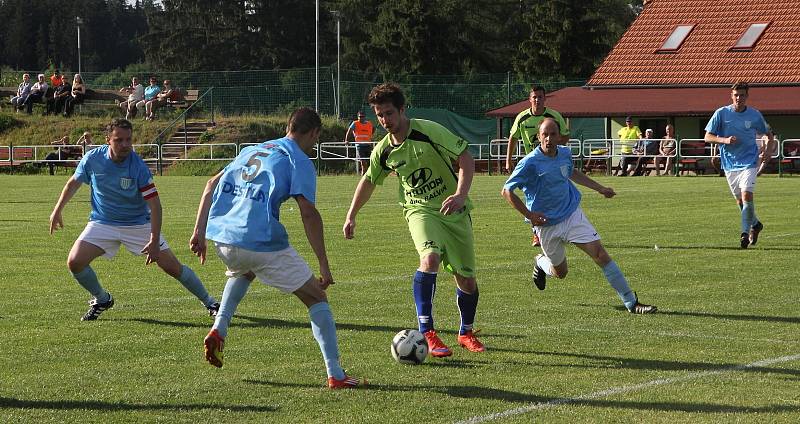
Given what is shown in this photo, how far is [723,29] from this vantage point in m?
45.9

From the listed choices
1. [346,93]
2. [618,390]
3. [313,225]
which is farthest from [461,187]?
[346,93]

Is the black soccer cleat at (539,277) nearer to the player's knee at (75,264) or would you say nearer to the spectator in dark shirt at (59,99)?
the player's knee at (75,264)

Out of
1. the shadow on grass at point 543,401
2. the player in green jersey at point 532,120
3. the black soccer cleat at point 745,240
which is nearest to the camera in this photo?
the shadow on grass at point 543,401

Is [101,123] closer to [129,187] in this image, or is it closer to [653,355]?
[129,187]

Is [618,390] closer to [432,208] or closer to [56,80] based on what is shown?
[432,208]

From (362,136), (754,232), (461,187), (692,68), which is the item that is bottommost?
(362,136)

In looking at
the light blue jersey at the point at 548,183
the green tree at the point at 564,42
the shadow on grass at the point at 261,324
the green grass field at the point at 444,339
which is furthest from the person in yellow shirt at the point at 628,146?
the green tree at the point at 564,42

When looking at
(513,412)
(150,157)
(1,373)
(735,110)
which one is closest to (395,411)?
(513,412)

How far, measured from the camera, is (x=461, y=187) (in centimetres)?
802

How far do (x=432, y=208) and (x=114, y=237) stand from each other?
3067 millimetres

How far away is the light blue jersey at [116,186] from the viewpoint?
390 inches

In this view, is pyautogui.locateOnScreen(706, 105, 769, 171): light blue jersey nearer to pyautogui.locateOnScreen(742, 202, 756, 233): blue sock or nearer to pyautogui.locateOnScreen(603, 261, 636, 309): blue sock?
pyautogui.locateOnScreen(742, 202, 756, 233): blue sock

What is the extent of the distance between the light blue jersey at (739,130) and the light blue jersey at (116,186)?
7759 mm

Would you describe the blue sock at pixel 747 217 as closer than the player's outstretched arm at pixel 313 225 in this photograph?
No
